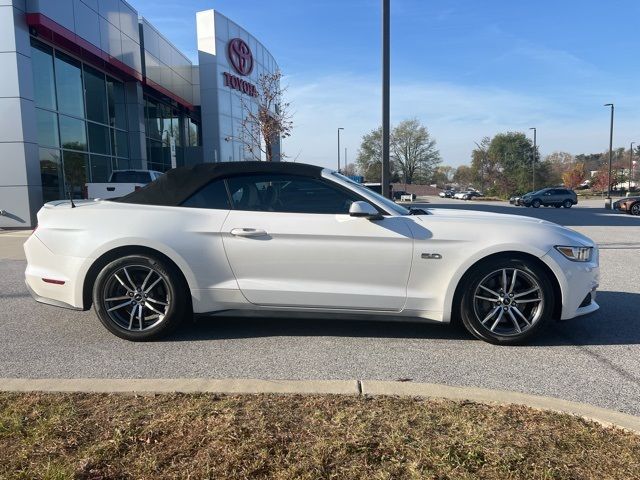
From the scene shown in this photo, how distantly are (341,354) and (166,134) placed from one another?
27.4 meters

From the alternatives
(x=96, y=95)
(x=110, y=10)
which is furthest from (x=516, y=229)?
(x=110, y=10)

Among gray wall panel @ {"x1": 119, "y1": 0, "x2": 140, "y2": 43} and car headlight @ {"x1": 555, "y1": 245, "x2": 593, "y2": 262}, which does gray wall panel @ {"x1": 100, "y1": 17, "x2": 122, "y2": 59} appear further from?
car headlight @ {"x1": 555, "y1": 245, "x2": 593, "y2": 262}

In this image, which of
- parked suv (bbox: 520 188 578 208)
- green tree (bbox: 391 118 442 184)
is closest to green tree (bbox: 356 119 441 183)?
green tree (bbox: 391 118 442 184)

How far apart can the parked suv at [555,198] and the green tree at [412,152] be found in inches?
2106

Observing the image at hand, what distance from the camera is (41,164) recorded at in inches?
607

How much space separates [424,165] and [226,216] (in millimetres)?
90615

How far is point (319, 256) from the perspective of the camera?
13.3 ft

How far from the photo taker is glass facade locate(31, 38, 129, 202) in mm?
15832

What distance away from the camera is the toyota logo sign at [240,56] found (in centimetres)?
3003

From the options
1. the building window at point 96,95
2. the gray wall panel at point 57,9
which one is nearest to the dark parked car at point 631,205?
the building window at point 96,95

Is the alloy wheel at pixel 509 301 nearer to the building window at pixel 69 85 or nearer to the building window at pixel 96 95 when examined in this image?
the building window at pixel 69 85

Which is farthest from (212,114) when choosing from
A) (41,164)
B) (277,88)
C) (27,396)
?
(27,396)

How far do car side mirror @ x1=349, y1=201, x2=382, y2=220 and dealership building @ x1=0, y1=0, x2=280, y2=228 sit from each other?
13.6 m

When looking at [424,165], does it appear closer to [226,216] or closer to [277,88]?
[277,88]
